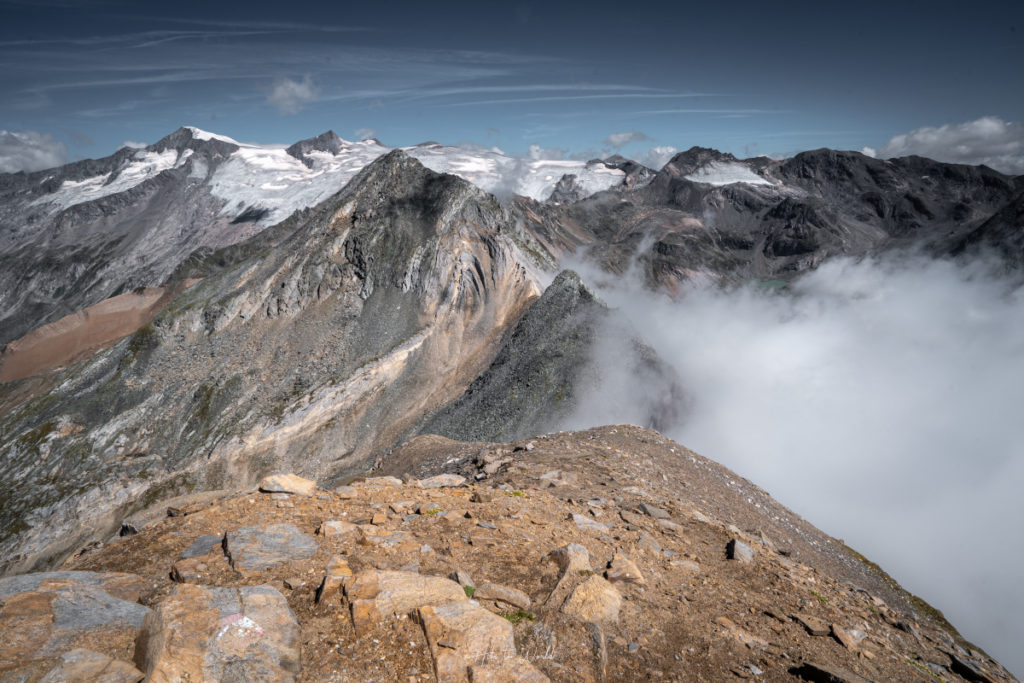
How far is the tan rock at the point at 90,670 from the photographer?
4.65m

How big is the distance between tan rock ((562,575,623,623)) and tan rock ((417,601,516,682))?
1.25 m

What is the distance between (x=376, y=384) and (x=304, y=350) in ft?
28.4

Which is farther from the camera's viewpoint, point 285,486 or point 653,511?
point 653,511

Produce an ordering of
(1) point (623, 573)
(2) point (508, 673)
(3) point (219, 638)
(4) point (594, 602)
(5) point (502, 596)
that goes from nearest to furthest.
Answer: (3) point (219, 638) < (2) point (508, 673) < (5) point (502, 596) < (4) point (594, 602) < (1) point (623, 573)

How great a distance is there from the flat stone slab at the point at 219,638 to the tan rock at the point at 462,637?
153cm

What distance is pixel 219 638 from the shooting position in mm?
5434

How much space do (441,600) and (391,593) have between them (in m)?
0.68

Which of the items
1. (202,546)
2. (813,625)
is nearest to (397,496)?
(202,546)

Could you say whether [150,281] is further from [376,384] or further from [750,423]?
[750,423]

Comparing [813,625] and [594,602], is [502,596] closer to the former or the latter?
[594,602]

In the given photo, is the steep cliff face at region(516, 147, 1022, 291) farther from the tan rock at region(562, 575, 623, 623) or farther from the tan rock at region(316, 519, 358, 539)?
the tan rock at region(562, 575, 623, 623)

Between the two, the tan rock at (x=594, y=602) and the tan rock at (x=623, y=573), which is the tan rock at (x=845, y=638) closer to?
the tan rock at (x=623, y=573)

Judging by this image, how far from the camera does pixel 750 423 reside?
4828cm

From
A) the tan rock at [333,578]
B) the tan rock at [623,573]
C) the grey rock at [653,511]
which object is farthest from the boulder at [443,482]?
the tan rock at [623,573]
